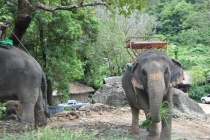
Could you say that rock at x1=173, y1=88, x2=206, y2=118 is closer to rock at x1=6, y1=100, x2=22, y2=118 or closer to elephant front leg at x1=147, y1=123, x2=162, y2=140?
rock at x1=6, y1=100, x2=22, y2=118

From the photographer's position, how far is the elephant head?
6.05m

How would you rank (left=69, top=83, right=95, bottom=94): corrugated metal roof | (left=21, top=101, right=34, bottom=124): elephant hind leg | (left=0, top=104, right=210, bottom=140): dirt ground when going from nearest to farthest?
(left=21, top=101, right=34, bottom=124): elephant hind leg, (left=0, top=104, right=210, bottom=140): dirt ground, (left=69, top=83, right=95, bottom=94): corrugated metal roof

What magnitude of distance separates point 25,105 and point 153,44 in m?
3.23

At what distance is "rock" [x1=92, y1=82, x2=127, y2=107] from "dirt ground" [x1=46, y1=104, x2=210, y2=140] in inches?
84.5

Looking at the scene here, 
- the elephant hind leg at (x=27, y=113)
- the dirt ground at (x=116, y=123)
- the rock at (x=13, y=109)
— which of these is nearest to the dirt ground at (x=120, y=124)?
the dirt ground at (x=116, y=123)

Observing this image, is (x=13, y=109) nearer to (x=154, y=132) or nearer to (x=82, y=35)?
(x=154, y=132)

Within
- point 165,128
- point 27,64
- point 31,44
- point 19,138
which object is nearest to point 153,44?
point 165,128

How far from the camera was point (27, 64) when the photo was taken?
716cm

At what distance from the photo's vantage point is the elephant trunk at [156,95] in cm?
600

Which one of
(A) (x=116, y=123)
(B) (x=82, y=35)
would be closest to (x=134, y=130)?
(A) (x=116, y=123)

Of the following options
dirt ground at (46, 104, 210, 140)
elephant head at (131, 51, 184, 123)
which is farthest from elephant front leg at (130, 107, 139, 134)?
elephant head at (131, 51, 184, 123)

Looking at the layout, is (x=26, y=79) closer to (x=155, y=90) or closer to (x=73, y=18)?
(x=155, y=90)

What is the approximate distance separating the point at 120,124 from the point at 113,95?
527 cm

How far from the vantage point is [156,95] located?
19.8 feet
